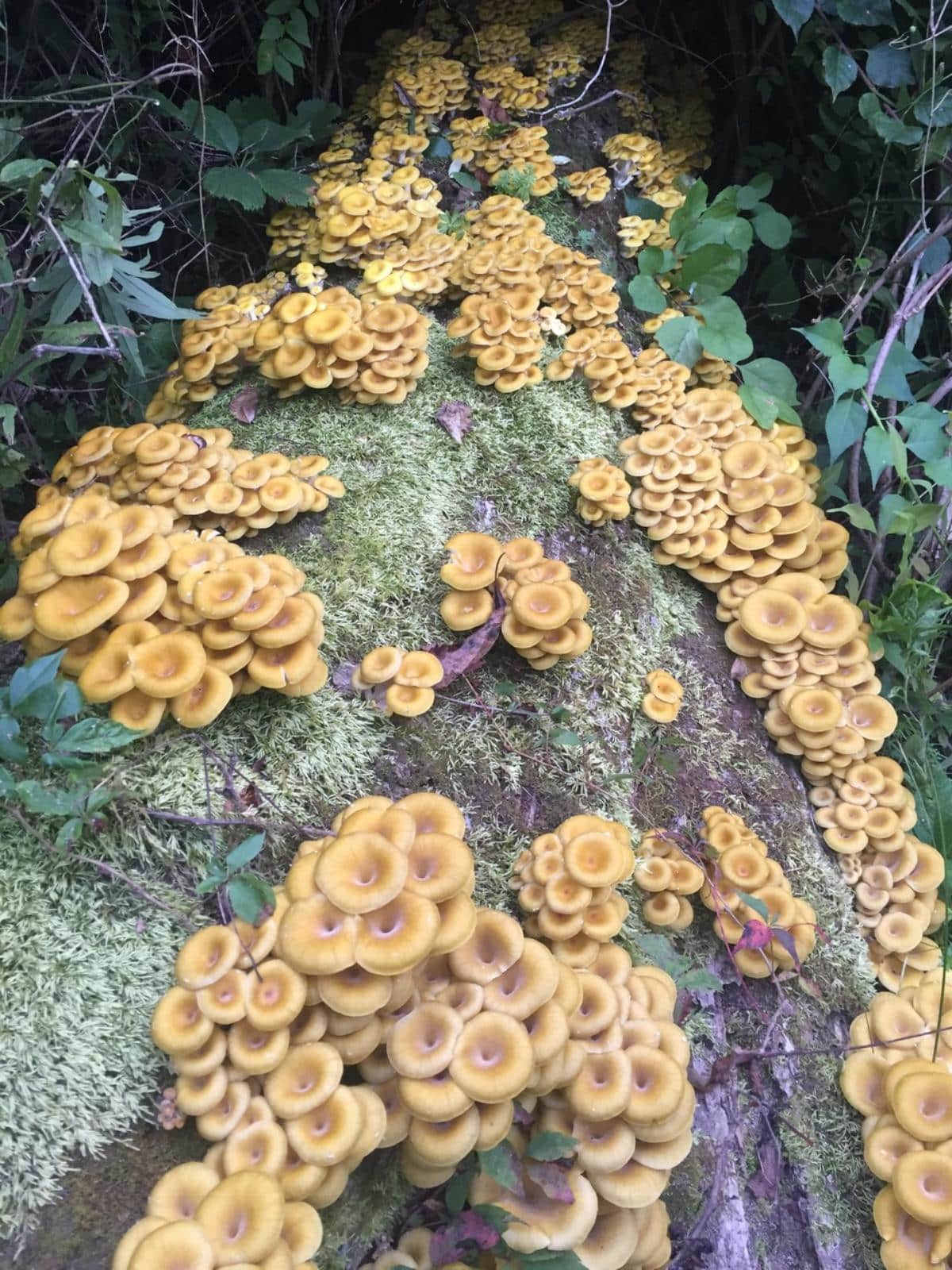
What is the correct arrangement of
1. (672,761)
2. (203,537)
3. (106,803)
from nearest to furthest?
(106,803) → (203,537) → (672,761)

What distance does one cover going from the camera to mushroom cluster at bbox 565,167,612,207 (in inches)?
189

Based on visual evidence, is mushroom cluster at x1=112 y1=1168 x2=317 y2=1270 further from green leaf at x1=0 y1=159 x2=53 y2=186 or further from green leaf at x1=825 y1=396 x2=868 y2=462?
green leaf at x1=825 y1=396 x2=868 y2=462

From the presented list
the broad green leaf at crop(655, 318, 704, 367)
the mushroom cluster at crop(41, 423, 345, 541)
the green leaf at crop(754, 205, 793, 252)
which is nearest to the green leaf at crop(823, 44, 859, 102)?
the green leaf at crop(754, 205, 793, 252)

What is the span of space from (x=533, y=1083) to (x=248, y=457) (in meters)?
2.47

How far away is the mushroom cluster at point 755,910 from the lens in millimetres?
2729

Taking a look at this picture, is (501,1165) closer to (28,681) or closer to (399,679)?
(399,679)

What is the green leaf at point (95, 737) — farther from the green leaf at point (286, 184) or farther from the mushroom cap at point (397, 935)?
the green leaf at point (286, 184)

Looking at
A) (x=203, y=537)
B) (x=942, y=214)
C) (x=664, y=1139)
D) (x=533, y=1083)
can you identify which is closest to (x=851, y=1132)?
(x=664, y=1139)

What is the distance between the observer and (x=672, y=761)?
3141 millimetres

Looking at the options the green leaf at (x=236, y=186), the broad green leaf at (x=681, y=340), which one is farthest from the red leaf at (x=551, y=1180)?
the green leaf at (x=236, y=186)

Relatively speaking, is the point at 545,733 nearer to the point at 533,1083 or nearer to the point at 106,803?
the point at 533,1083

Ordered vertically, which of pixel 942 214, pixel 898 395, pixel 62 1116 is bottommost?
pixel 62 1116

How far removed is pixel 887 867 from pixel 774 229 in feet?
12.0

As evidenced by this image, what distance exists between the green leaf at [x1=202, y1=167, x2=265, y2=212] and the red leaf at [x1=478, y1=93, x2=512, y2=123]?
1.80 meters
